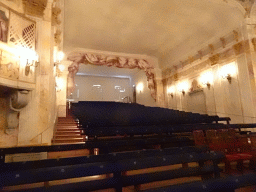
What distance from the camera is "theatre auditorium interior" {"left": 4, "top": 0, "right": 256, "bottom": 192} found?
1.57 m

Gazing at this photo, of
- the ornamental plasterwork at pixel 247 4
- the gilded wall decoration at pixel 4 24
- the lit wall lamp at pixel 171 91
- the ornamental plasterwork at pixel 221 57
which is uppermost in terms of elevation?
the ornamental plasterwork at pixel 247 4

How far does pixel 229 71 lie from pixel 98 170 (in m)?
6.29

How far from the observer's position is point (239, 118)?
5656 millimetres

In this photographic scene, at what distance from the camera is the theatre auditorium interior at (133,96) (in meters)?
1.57

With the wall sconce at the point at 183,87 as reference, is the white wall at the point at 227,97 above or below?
below

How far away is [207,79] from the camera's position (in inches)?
279

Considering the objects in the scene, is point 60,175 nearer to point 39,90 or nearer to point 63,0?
point 39,90

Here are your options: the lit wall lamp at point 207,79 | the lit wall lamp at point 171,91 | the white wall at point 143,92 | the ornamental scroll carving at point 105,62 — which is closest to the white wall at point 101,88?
the white wall at point 143,92

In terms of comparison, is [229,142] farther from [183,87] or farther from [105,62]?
[105,62]

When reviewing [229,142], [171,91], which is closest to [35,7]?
[229,142]

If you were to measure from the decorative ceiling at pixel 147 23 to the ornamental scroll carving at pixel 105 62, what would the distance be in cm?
47

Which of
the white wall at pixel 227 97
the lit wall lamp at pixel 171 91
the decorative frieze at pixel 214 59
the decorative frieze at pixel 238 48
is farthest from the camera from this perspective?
the lit wall lamp at pixel 171 91

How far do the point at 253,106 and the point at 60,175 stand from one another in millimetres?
5853

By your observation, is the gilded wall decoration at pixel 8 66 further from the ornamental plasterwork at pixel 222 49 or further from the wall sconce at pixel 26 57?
the ornamental plasterwork at pixel 222 49
